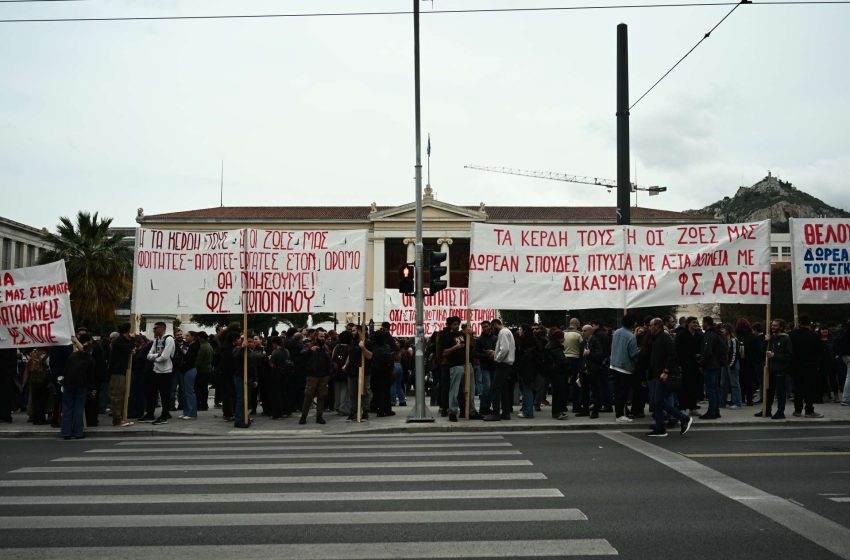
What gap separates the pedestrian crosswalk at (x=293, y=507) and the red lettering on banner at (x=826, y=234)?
7991mm

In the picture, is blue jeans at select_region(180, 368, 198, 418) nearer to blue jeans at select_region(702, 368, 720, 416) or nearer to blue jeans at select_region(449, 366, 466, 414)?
blue jeans at select_region(449, 366, 466, 414)

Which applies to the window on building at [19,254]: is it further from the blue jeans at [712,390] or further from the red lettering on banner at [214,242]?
the blue jeans at [712,390]

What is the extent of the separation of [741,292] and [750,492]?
8.15 m

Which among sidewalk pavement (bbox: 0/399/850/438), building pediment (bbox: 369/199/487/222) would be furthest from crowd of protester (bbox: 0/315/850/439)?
building pediment (bbox: 369/199/487/222)

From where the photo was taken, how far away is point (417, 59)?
51.3 ft

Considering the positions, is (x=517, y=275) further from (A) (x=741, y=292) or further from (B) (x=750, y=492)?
(B) (x=750, y=492)

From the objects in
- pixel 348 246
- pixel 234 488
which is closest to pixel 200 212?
pixel 348 246

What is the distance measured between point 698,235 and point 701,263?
0.56 meters

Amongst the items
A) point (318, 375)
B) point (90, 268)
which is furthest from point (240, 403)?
point (90, 268)

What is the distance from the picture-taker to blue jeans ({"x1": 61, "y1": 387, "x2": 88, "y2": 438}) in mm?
13227

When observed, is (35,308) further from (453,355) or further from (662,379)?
(662,379)

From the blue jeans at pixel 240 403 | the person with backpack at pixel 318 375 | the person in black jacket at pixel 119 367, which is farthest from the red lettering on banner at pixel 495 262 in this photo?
the person in black jacket at pixel 119 367

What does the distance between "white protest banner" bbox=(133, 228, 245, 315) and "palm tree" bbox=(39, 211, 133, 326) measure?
26454 millimetres

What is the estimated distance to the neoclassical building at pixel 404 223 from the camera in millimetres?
88125
